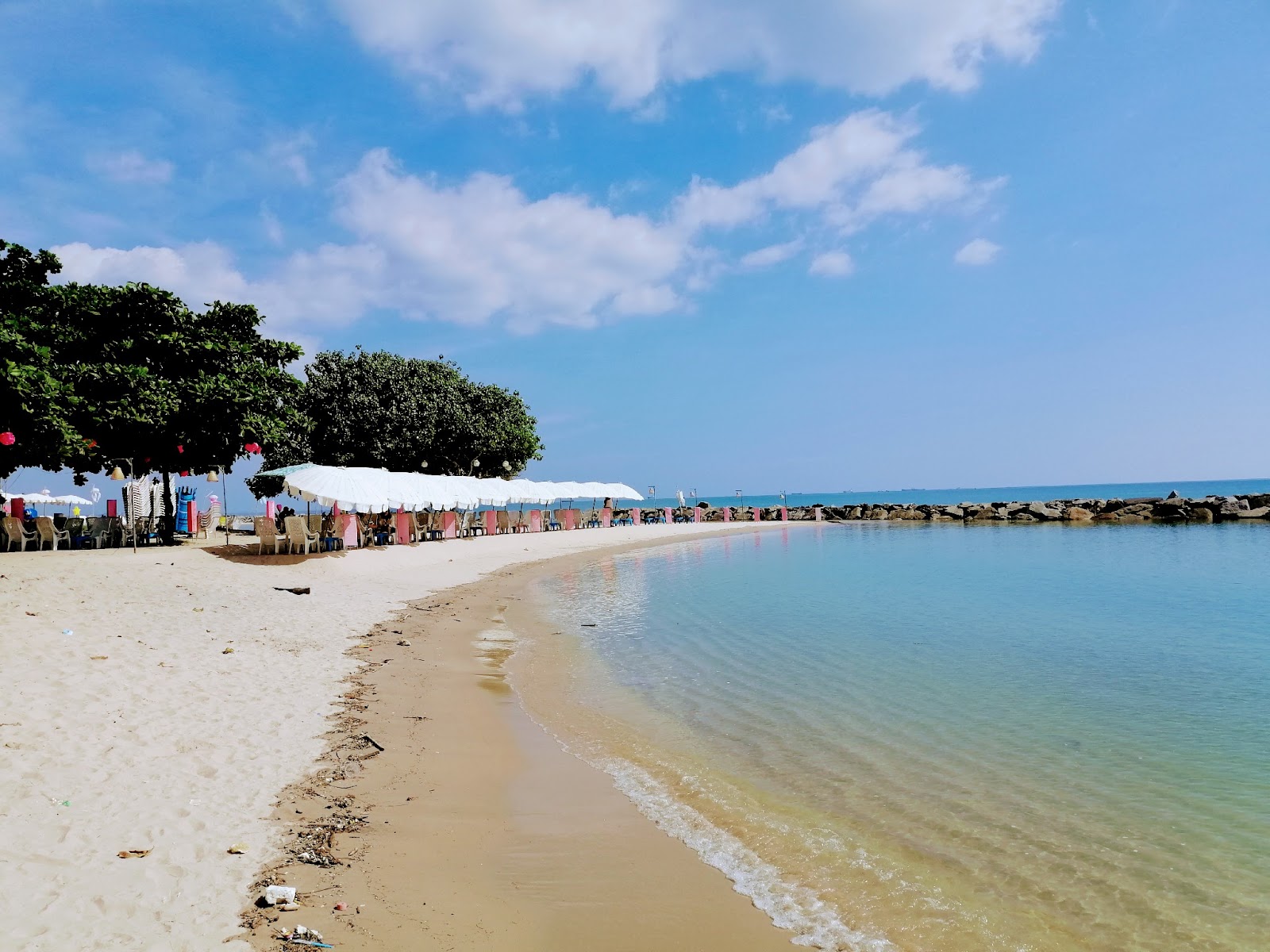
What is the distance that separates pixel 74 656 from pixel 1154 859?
9582mm

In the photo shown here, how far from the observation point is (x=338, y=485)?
22.6 meters

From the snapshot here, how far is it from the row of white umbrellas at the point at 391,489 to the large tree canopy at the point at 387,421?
7.12 meters

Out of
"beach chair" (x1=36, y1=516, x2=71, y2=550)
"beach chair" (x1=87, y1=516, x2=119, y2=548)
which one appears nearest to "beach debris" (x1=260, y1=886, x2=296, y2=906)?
"beach chair" (x1=36, y1=516, x2=71, y2=550)

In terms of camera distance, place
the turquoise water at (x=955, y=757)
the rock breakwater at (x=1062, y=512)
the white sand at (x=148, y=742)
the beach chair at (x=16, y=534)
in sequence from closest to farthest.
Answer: the white sand at (x=148, y=742) < the turquoise water at (x=955, y=757) < the beach chair at (x=16, y=534) < the rock breakwater at (x=1062, y=512)

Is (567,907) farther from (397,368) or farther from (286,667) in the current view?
(397,368)

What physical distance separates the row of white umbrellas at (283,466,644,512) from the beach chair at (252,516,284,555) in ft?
9.44

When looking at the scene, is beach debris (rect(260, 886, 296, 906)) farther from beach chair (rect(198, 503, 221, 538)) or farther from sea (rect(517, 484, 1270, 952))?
beach chair (rect(198, 503, 221, 538))

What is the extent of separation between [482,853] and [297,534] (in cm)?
1669

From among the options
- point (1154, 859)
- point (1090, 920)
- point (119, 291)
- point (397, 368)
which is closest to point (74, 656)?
point (1090, 920)

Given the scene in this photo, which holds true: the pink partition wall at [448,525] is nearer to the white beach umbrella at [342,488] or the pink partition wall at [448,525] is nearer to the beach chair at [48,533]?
the white beach umbrella at [342,488]

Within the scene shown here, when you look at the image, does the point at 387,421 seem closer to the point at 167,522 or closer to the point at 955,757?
the point at 167,522

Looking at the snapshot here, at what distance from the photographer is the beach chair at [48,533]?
20.2m

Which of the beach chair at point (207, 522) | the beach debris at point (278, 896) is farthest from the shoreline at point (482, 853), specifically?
the beach chair at point (207, 522)

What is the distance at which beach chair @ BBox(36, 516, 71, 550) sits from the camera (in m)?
20.2
